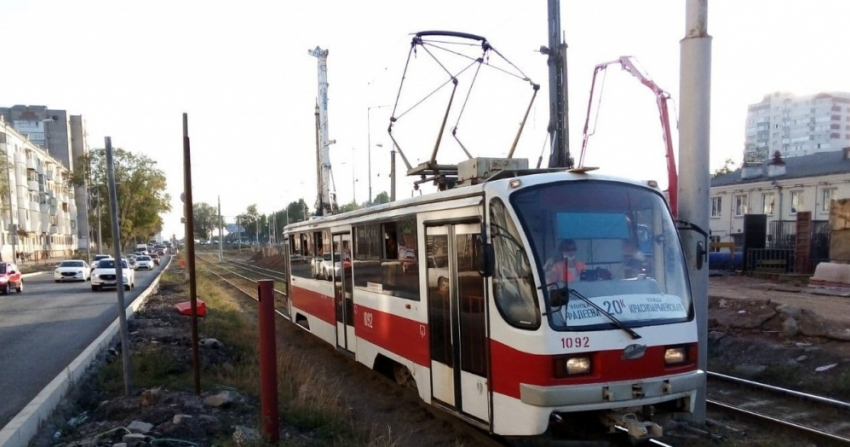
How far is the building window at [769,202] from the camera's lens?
39.5 m

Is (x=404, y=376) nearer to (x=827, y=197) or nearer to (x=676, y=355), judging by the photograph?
(x=676, y=355)

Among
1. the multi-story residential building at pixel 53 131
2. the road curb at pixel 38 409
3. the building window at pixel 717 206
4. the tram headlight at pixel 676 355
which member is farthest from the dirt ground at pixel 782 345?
the multi-story residential building at pixel 53 131

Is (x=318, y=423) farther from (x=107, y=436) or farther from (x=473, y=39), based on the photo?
(x=473, y=39)

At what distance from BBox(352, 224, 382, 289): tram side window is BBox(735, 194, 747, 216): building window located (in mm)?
39057

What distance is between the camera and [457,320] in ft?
21.5

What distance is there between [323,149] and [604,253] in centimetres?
1717

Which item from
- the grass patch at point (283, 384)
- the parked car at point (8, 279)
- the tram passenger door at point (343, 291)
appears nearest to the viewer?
the grass patch at point (283, 384)

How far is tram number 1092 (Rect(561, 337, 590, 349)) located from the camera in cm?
529

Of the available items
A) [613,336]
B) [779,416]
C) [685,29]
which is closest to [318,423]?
[613,336]

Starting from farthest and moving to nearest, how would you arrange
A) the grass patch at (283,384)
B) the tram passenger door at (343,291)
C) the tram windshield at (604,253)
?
Answer: the tram passenger door at (343,291) < the grass patch at (283,384) < the tram windshield at (604,253)

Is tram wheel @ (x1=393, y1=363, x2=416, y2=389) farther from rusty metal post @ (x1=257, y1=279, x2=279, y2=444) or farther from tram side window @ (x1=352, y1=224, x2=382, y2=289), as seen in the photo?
rusty metal post @ (x1=257, y1=279, x2=279, y2=444)

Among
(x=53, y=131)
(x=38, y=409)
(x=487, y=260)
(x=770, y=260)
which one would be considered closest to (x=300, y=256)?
(x=38, y=409)

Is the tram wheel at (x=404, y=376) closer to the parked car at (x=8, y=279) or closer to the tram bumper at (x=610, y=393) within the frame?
the tram bumper at (x=610, y=393)

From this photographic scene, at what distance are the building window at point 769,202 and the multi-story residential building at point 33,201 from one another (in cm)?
5490
